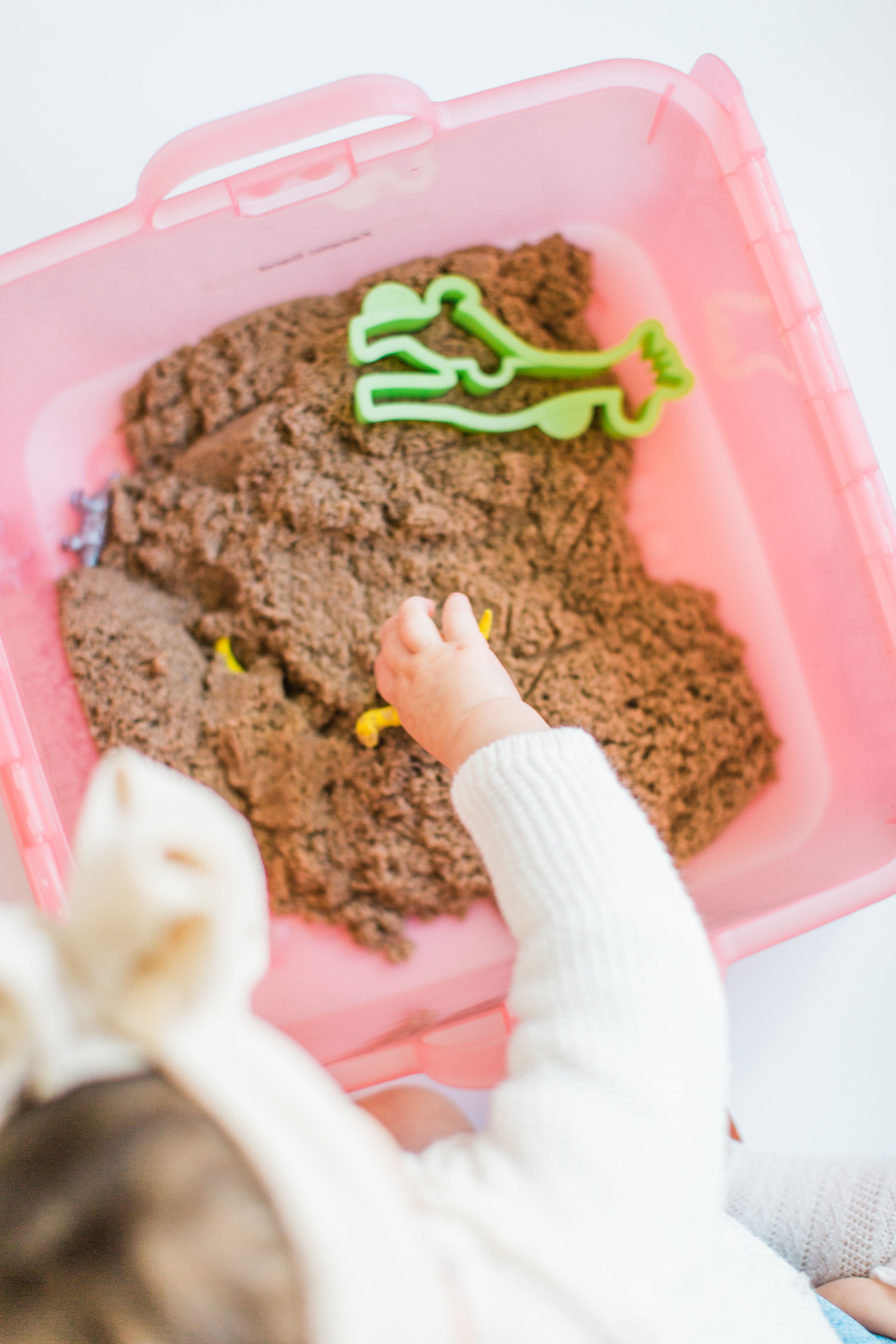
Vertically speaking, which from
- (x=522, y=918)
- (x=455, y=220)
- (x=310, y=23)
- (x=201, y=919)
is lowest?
(x=522, y=918)

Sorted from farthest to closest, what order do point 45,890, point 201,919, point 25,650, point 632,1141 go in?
point 25,650
point 45,890
point 632,1141
point 201,919

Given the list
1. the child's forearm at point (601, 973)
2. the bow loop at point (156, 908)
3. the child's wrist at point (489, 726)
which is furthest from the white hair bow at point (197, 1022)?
the child's wrist at point (489, 726)

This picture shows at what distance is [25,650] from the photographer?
581 millimetres

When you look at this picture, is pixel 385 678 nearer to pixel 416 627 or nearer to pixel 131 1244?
pixel 416 627

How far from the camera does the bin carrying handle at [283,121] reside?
497 millimetres

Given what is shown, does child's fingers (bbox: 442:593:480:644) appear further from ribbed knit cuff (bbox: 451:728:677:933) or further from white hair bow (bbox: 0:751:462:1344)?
white hair bow (bbox: 0:751:462:1344)

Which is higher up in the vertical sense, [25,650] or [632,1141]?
[25,650]

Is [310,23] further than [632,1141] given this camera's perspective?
Yes

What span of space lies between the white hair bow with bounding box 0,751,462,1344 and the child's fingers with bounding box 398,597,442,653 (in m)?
0.31

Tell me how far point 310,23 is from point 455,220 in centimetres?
17

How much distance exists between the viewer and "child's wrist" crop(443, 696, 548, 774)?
45 cm

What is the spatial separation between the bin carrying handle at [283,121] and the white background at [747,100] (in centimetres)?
15

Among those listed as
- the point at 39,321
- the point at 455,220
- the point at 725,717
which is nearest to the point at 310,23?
the point at 455,220

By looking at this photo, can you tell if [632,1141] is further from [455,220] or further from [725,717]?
[455,220]
